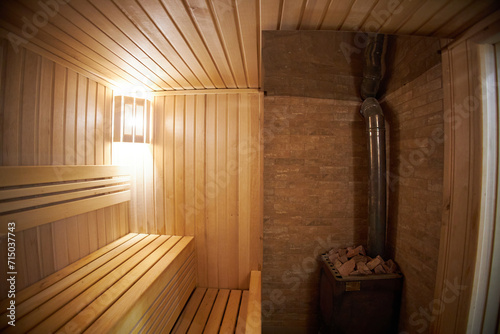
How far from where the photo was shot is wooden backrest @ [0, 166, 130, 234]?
0.98 m

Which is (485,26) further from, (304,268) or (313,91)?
(304,268)

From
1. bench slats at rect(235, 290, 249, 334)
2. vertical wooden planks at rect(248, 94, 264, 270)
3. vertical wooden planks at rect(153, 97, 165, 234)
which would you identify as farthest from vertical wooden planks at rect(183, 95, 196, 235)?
bench slats at rect(235, 290, 249, 334)

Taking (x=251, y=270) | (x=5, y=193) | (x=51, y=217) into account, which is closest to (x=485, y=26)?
(x=251, y=270)

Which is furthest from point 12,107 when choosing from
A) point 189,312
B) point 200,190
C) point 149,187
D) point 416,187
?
point 416,187

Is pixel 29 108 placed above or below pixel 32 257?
above

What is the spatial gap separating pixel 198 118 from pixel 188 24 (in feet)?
3.25

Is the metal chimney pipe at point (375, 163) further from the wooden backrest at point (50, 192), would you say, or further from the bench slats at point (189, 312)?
the wooden backrest at point (50, 192)

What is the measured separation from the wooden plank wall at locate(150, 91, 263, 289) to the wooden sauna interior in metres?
0.01

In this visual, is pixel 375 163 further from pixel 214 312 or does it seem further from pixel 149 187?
pixel 149 187

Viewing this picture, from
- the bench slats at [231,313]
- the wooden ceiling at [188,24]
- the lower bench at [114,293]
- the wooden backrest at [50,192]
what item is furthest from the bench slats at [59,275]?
the wooden ceiling at [188,24]

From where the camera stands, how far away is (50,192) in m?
1.18

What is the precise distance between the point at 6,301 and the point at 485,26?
10.2 feet

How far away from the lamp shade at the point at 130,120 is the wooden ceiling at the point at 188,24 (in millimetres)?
346

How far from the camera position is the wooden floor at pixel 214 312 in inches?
56.4
